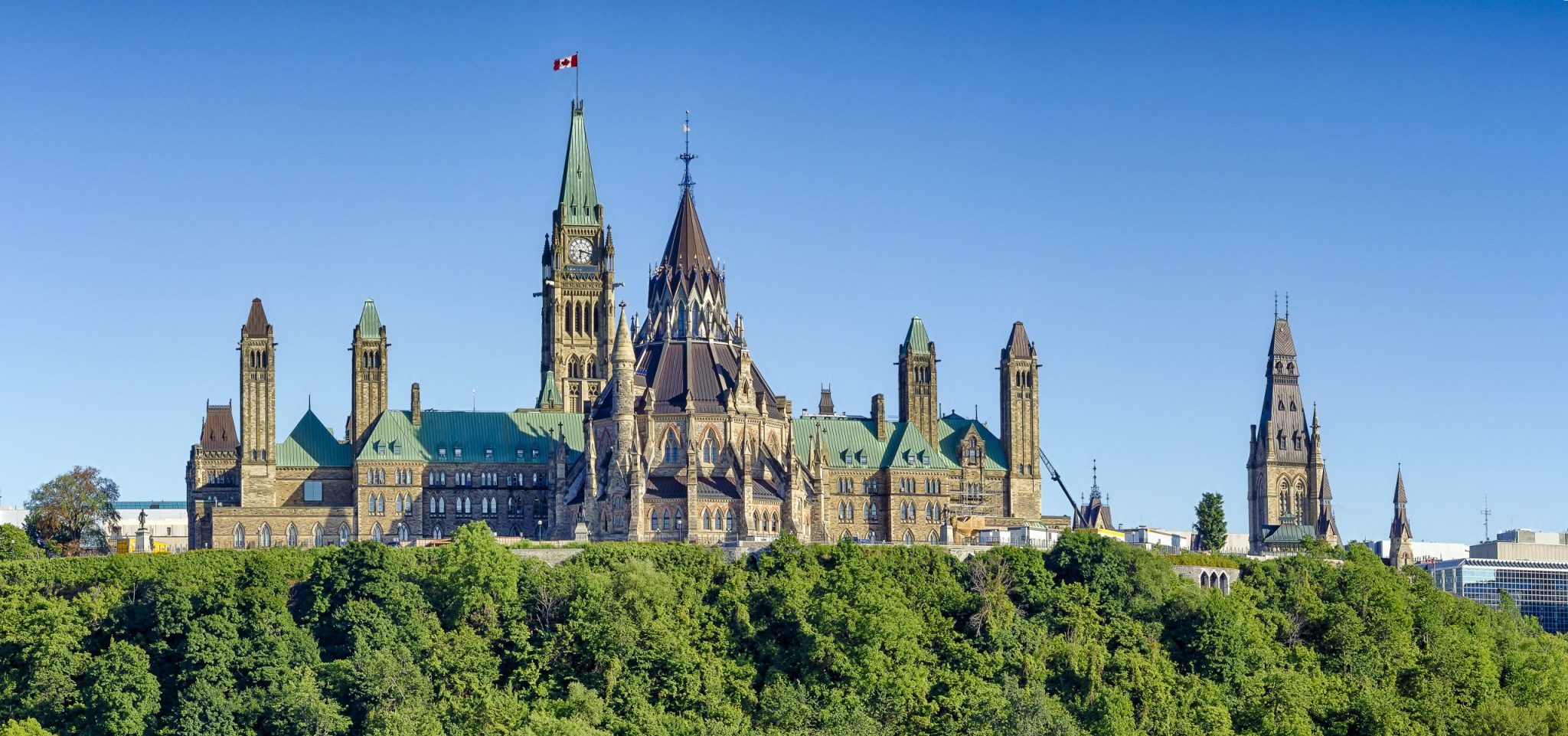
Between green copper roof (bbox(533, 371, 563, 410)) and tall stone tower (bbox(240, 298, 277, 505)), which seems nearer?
tall stone tower (bbox(240, 298, 277, 505))

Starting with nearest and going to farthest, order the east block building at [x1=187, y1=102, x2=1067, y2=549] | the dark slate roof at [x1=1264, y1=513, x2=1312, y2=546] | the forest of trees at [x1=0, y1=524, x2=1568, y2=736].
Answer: the forest of trees at [x1=0, y1=524, x2=1568, y2=736], the east block building at [x1=187, y1=102, x2=1067, y2=549], the dark slate roof at [x1=1264, y1=513, x2=1312, y2=546]

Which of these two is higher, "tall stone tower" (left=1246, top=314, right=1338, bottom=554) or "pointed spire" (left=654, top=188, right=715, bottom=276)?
"pointed spire" (left=654, top=188, right=715, bottom=276)

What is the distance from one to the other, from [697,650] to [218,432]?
45.1 metres

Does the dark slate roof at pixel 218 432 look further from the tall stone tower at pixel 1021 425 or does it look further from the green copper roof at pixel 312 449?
the tall stone tower at pixel 1021 425

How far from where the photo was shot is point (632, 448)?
161 metres

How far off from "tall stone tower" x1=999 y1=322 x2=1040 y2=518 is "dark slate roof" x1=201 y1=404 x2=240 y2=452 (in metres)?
50.4

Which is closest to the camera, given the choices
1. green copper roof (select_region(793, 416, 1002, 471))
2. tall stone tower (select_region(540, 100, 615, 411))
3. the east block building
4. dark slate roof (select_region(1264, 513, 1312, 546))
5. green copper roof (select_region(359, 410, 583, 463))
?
the east block building

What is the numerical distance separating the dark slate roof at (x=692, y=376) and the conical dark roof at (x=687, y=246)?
5207 mm

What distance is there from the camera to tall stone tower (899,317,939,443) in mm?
179000

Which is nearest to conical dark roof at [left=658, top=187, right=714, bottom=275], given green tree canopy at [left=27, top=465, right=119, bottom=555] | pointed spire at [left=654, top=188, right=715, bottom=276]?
pointed spire at [left=654, top=188, right=715, bottom=276]

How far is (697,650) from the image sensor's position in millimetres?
138250

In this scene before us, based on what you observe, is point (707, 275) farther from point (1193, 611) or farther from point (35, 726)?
point (35, 726)

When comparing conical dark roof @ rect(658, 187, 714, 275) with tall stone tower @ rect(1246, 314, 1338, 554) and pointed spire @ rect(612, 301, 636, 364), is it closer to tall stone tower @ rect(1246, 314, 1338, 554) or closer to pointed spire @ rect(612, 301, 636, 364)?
pointed spire @ rect(612, 301, 636, 364)

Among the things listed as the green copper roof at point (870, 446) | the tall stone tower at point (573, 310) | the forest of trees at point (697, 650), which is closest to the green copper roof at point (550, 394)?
the tall stone tower at point (573, 310)
